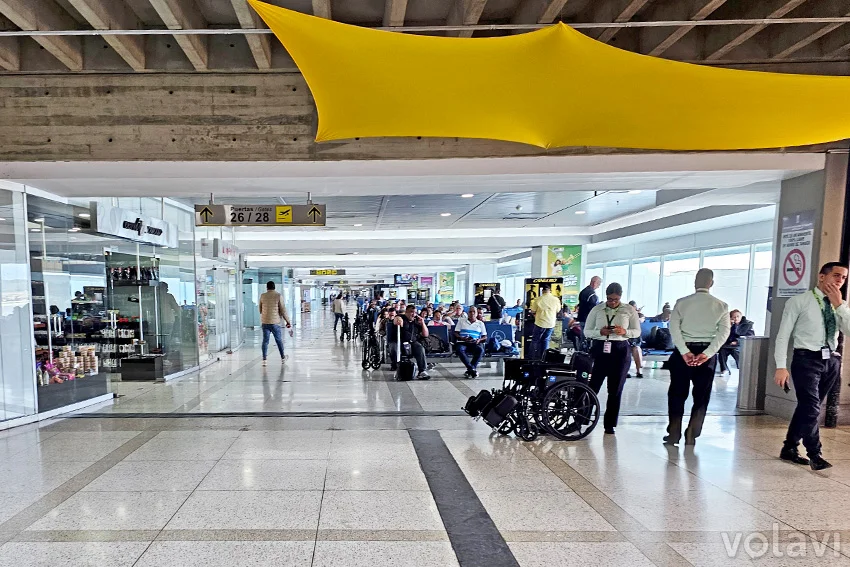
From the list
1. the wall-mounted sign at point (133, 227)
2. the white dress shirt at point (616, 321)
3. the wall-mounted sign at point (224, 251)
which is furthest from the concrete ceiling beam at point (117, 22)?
the wall-mounted sign at point (224, 251)

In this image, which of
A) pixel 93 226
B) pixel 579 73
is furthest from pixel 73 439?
pixel 579 73

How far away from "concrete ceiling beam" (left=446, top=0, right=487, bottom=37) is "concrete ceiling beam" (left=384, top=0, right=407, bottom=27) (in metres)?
0.44

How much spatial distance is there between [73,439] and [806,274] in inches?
296

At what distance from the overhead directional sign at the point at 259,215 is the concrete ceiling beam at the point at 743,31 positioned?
438 cm

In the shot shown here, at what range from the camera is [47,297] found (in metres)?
5.30

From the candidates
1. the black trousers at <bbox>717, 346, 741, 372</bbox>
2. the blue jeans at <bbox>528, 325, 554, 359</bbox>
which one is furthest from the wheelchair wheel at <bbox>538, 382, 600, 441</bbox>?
the black trousers at <bbox>717, 346, 741, 372</bbox>

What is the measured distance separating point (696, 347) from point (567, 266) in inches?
382

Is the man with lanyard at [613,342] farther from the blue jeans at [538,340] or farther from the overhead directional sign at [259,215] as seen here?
the blue jeans at [538,340]

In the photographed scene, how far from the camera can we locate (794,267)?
187 inches

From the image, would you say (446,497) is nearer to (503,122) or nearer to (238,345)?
(503,122)

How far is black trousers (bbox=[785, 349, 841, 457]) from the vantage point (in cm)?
350

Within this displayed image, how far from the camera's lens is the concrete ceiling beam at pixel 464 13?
10.4 ft

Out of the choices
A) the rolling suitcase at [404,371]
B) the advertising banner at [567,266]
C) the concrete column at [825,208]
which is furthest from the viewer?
the advertising banner at [567,266]

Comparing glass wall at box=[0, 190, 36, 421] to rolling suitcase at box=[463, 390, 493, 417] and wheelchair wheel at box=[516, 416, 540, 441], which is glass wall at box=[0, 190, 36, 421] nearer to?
rolling suitcase at box=[463, 390, 493, 417]
